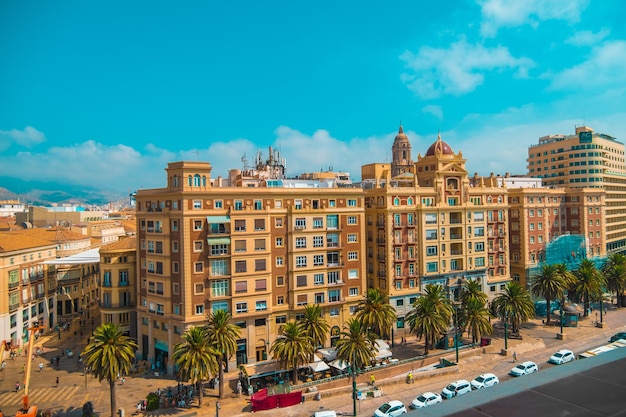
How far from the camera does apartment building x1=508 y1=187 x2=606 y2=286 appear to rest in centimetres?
10238

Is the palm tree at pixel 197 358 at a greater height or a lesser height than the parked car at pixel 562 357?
greater

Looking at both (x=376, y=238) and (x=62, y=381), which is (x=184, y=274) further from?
(x=376, y=238)

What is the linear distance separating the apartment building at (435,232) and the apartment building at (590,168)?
5341 centimetres

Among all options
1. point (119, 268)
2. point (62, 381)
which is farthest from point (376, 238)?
point (62, 381)

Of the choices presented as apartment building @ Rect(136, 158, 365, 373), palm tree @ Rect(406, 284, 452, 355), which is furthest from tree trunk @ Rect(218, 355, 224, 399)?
palm tree @ Rect(406, 284, 452, 355)

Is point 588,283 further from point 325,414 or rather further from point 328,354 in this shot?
point 325,414

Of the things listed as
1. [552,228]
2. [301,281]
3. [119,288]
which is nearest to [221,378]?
[301,281]

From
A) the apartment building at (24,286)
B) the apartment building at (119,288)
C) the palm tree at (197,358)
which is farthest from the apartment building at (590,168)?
the apartment building at (24,286)

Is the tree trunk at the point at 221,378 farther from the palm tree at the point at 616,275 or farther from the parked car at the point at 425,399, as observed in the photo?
the palm tree at the point at 616,275

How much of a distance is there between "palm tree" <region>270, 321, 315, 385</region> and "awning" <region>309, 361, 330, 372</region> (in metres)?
2.89

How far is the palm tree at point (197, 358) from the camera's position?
53.4m

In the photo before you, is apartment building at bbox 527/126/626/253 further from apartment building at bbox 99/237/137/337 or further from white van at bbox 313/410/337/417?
apartment building at bbox 99/237/137/337

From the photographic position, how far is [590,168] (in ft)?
453

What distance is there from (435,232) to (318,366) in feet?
122
